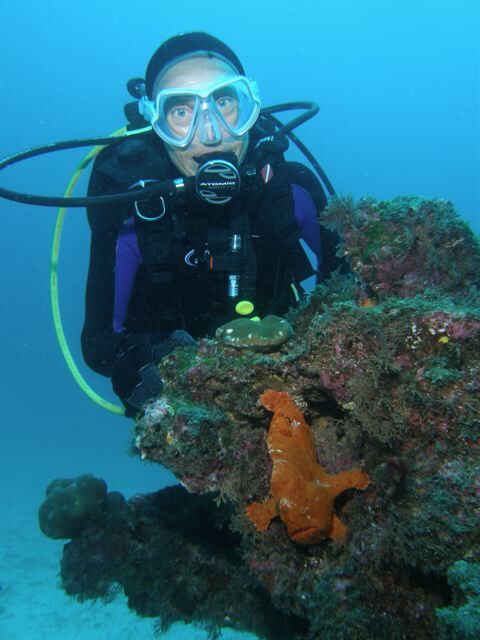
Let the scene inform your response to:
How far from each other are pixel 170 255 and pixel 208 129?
1.40 m

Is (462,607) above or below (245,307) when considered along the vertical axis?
below

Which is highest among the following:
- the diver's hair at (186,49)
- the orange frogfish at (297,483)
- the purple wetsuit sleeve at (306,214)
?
the diver's hair at (186,49)

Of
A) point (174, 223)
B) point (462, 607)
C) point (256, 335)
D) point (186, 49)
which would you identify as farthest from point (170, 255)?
point (462, 607)

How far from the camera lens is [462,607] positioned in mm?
1717

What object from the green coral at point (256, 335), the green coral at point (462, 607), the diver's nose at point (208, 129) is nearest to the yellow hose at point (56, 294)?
the diver's nose at point (208, 129)

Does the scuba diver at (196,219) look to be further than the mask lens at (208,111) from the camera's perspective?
No

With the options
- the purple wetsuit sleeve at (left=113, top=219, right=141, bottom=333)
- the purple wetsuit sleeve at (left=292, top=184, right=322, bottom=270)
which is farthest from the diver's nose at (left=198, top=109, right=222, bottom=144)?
the purple wetsuit sleeve at (left=113, top=219, right=141, bottom=333)

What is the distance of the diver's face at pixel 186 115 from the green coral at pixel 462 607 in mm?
4074

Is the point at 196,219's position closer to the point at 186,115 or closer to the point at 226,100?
the point at 186,115

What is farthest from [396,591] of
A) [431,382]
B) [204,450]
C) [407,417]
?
[204,450]

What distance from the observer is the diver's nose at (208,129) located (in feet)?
14.7

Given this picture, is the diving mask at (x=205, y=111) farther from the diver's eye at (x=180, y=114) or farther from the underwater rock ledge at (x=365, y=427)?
the underwater rock ledge at (x=365, y=427)

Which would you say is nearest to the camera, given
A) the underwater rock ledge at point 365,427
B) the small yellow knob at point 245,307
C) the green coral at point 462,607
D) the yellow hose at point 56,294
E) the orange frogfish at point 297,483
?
the green coral at point 462,607

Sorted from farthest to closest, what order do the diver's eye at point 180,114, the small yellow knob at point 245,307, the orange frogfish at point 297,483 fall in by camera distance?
the diver's eye at point 180,114, the small yellow knob at point 245,307, the orange frogfish at point 297,483
